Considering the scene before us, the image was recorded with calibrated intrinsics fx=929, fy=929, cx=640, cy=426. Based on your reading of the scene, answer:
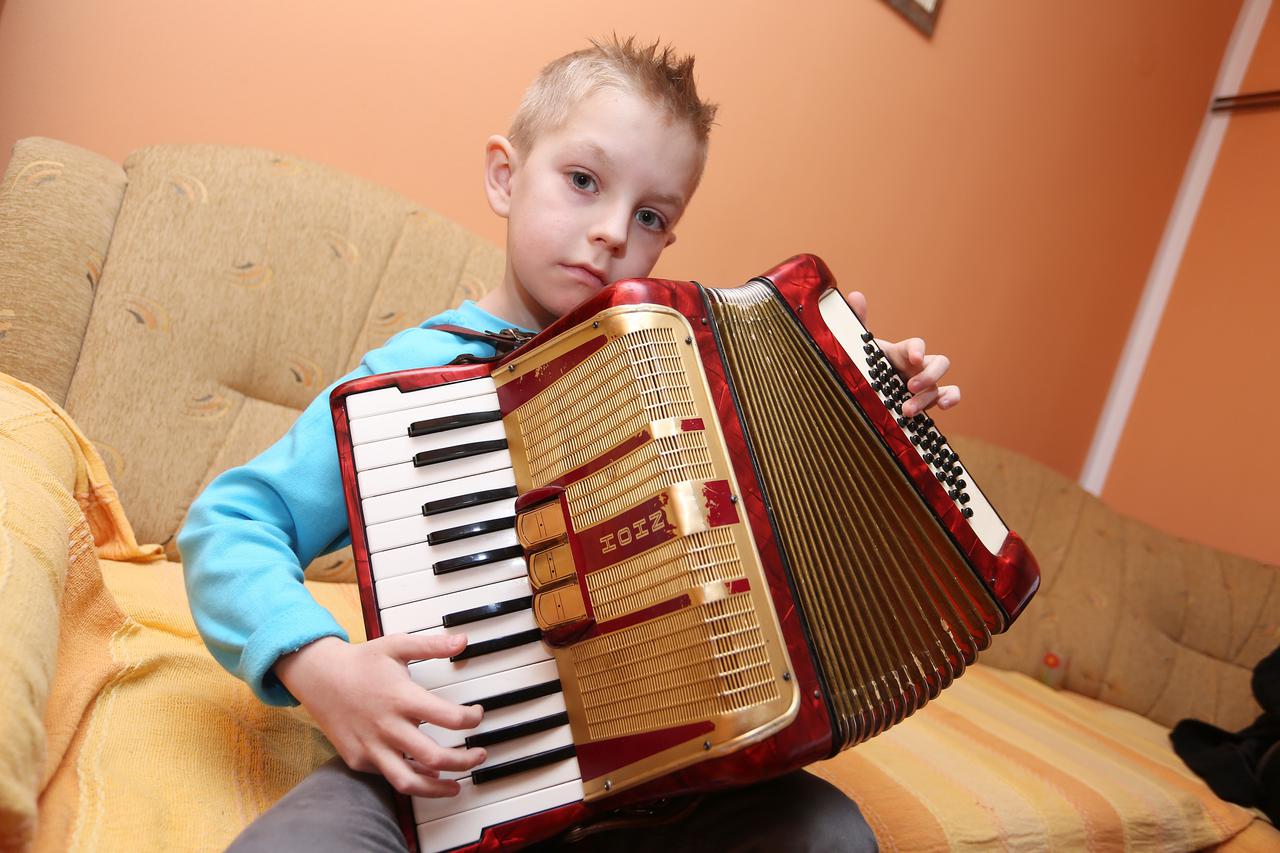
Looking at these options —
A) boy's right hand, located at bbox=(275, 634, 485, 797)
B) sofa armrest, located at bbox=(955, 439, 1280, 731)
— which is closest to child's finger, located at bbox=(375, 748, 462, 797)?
boy's right hand, located at bbox=(275, 634, 485, 797)

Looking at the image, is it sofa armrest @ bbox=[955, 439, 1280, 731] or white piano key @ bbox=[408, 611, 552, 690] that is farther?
sofa armrest @ bbox=[955, 439, 1280, 731]

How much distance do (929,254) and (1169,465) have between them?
1114 millimetres

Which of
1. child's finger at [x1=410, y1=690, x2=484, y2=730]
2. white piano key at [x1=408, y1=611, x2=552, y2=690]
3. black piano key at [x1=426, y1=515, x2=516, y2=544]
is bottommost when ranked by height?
child's finger at [x1=410, y1=690, x2=484, y2=730]

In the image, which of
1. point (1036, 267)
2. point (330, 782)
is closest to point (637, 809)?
point (330, 782)

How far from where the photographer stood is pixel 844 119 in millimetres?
2051

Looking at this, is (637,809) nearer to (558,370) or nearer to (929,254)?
(558,370)

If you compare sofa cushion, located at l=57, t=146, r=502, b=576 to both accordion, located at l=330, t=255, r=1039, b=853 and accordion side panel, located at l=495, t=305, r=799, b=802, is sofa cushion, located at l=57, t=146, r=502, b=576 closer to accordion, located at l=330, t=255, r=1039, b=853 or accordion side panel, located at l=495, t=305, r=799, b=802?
accordion, located at l=330, t=255, r=1039, b=853

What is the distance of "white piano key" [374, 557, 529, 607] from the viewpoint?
0.72m

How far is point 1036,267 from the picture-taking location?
258cm

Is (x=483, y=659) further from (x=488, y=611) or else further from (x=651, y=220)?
(x=651, y=220)

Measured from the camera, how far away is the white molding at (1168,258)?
111 inches

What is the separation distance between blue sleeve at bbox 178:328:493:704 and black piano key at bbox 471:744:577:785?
0.53ft

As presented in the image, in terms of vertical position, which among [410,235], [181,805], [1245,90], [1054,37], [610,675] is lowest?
[181,805]

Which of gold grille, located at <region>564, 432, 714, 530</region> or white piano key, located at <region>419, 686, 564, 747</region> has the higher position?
gold grille, located at <region>564, 432, 714, 530</region>
